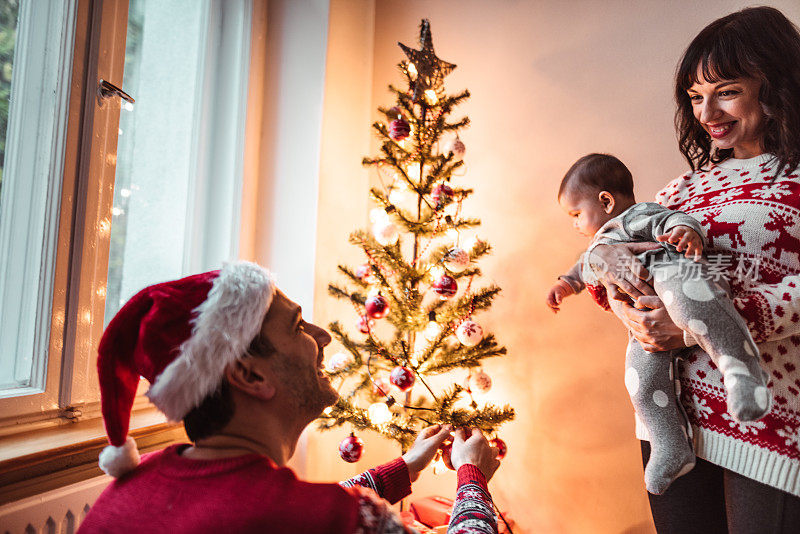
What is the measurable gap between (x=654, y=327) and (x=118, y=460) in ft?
3.54

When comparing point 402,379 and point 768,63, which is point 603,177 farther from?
point 402,379

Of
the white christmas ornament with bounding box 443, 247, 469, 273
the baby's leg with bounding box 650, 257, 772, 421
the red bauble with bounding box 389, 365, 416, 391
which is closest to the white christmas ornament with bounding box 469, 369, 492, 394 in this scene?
the red bauble with bounding box 389, 365, 416, 391

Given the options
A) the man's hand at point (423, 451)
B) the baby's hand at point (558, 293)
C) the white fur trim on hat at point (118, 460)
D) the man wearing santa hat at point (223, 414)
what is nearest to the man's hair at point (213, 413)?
the man wearing santa hat at point (223, 414)

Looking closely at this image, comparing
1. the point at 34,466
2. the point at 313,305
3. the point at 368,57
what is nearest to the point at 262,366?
the point at 34,466

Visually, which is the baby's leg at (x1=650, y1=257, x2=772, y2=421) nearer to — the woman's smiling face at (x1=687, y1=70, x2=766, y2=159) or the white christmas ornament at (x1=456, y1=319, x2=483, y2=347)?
the woman's smiling face at (x1=687, y1=70, x2=766, y2=159)

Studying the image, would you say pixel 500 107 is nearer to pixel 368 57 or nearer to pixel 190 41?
pixel 368 57

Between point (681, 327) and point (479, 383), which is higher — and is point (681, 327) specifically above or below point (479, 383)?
above

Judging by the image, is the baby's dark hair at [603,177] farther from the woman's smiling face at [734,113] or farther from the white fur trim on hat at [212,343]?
the white fur trim on hat at [212,343]

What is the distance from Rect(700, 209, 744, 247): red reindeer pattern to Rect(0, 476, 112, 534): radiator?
64.8 inches

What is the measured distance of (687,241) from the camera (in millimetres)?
1030

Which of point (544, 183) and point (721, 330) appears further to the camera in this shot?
point (544, 183)

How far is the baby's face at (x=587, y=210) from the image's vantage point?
1.45 metres

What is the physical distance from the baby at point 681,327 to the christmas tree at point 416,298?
21.4 inches

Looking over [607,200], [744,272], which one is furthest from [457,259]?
[744,272]
